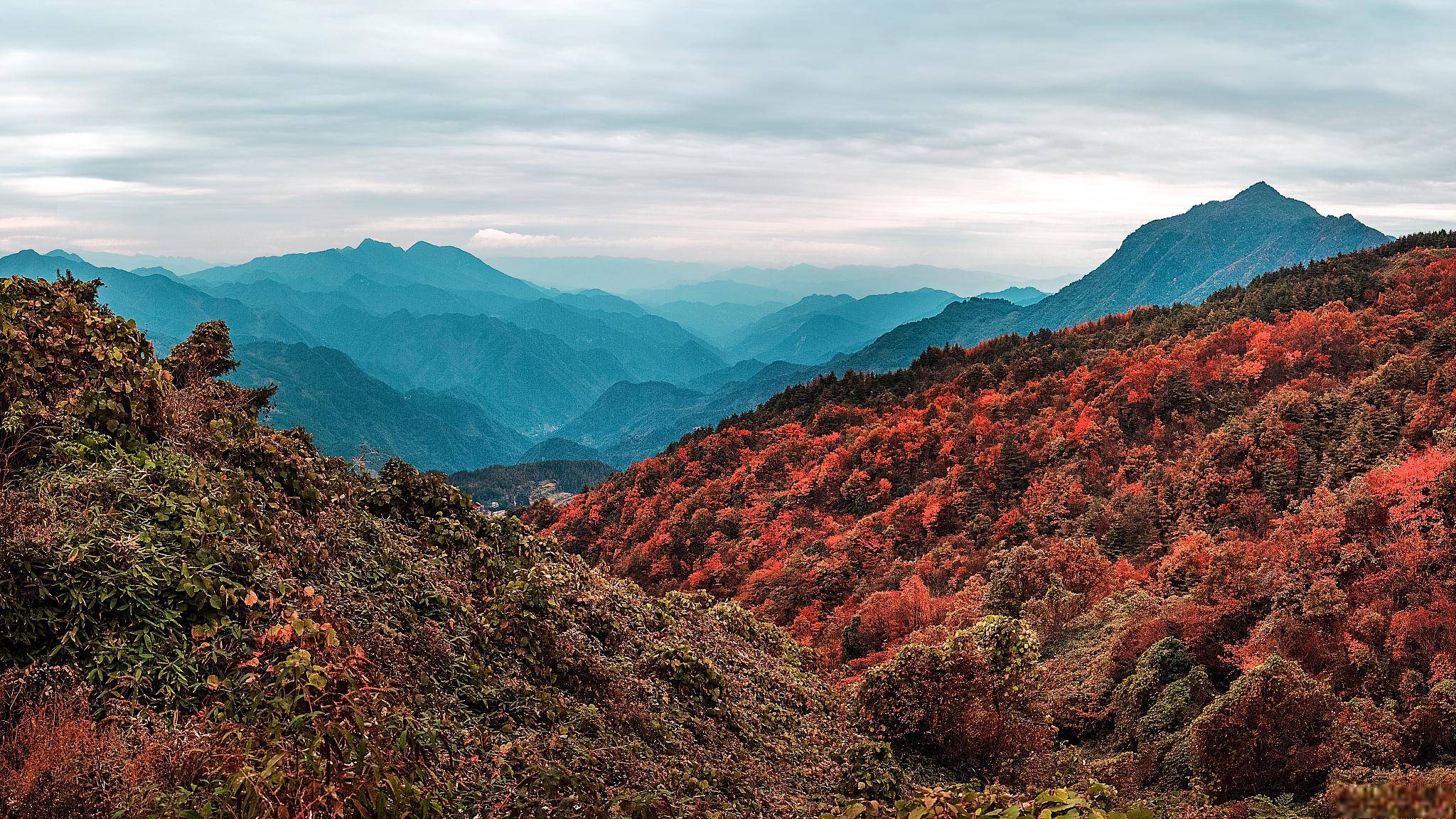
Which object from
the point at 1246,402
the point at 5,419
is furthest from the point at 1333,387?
the point at 5,419

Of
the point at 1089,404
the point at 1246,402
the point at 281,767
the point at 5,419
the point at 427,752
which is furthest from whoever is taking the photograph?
the point at 1089,404

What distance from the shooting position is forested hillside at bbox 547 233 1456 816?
32.8ft

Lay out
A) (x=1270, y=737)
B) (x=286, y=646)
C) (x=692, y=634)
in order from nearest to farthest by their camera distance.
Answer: (x=286, y=646) < (x=1270, y=737) < (x=692, y=634)

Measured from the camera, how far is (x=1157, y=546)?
1912cm

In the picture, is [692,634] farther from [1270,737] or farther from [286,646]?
[286,646]

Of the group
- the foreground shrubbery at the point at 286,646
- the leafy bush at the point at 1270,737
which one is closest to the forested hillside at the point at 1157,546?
the leafy bush at the point at 1270,737

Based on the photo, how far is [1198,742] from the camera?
9688 mm

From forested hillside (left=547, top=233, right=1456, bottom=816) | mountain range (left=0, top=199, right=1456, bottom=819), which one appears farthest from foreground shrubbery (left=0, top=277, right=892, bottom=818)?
forested hillside (left=547, top=233, right=1456, bottom=816)

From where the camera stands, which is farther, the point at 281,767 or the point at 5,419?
the point at 5,419

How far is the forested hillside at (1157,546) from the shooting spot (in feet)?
32.8

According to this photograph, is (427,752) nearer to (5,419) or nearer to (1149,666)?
(5,419)

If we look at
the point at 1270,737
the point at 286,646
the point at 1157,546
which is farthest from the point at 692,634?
the point at 1157,546

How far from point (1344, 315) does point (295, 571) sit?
112 ft

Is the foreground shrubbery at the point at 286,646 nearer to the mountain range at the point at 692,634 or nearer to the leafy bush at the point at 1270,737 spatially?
the mountain range at the point at 692,634
